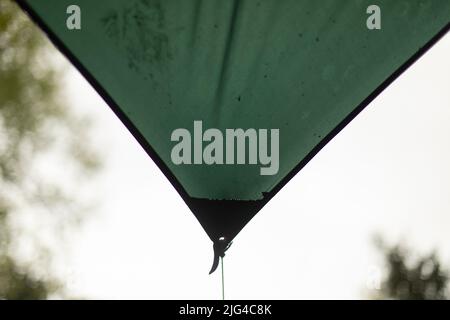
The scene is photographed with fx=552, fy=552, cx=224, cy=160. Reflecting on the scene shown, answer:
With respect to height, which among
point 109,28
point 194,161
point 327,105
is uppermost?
point 109,28

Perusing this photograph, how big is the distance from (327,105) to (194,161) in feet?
1.25

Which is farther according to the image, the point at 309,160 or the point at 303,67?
the point at 309,160

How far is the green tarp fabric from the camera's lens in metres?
1.37

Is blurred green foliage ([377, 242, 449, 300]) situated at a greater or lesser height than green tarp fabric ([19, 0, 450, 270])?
lesser

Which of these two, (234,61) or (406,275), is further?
(406,275)

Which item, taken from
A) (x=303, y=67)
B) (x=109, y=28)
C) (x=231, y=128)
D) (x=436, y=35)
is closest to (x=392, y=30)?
(x=436, y=35)

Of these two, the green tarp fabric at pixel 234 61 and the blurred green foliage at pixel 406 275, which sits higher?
the green tarp fabric at pixel 234 61

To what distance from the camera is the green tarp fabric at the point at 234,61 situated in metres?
1.37

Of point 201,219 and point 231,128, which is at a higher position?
point 231,128

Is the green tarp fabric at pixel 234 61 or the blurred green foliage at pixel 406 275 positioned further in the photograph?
the blurred green foliage at pixel 406 275

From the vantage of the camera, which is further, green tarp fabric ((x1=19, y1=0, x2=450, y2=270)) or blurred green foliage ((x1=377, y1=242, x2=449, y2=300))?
blurred green foliage ((x1=377, y1=242, x2=449, y2=300))

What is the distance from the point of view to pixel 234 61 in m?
1.39

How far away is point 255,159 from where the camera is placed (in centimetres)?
148
